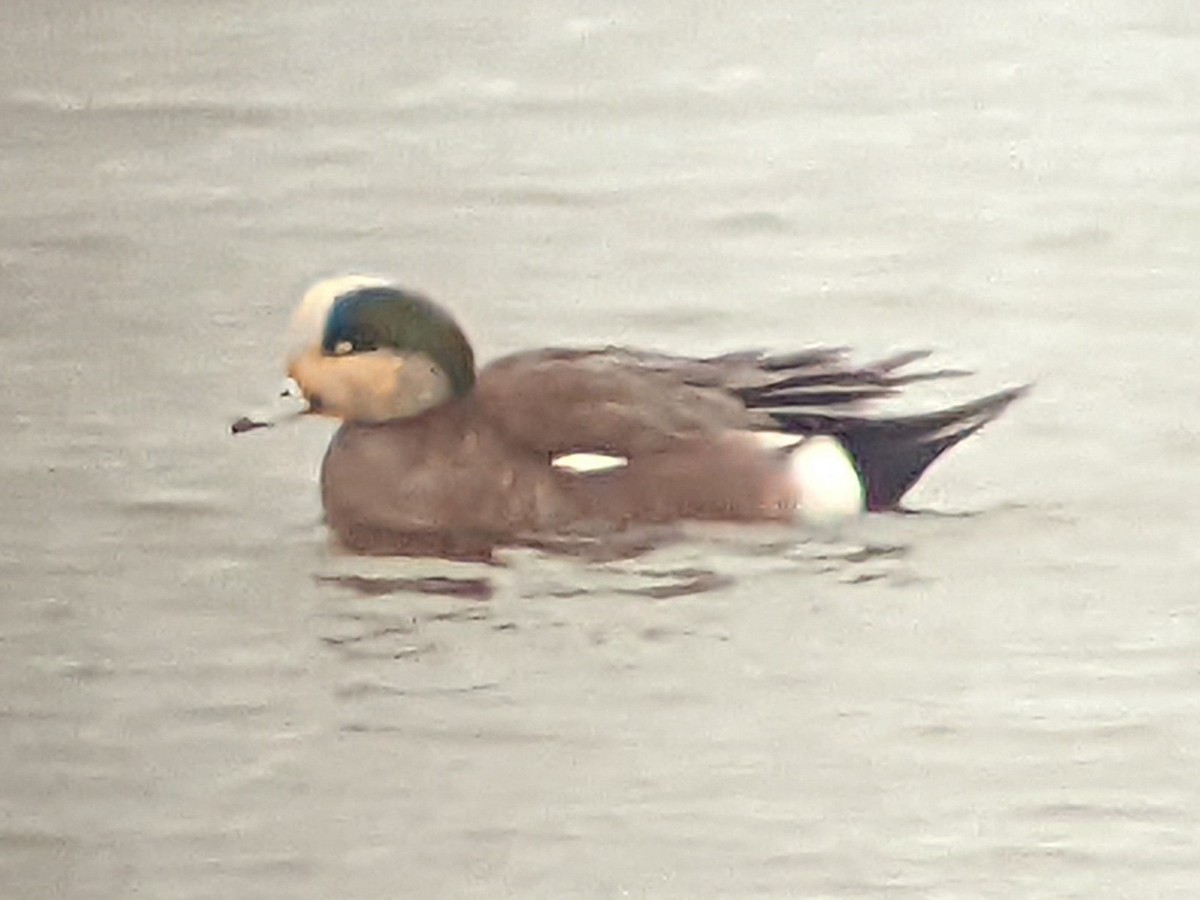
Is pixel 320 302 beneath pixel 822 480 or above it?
above

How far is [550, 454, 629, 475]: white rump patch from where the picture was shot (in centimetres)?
131

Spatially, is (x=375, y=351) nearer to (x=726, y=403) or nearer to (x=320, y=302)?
(x=320, y=302)

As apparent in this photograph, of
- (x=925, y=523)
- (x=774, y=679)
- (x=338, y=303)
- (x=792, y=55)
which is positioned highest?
(x=792, y=55)

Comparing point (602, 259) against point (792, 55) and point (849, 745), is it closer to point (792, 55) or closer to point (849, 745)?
point (792, 55)

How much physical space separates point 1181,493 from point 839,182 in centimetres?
30

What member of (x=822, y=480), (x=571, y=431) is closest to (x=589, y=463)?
(x=571, y=431)

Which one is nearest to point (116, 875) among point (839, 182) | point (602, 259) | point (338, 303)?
point (338, 303)

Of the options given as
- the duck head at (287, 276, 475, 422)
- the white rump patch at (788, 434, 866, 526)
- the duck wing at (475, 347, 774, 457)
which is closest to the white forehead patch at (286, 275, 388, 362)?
the duck head at (287, 276, 475, 422)

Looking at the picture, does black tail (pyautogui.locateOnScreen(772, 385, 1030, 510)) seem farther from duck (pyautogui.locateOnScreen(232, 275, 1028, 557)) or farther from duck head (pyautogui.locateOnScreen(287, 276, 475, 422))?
duck head (pyautogui.locateOnScreen(287, 276, 475, 422))

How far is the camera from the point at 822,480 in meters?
1.30

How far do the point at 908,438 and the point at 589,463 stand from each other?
0.70 feet

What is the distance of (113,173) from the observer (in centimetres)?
133

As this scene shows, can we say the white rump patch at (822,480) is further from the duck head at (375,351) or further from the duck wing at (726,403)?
the duck head at (375,351)

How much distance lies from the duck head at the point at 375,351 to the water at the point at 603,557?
19 mm
